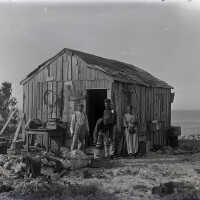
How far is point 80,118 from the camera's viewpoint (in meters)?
15.7

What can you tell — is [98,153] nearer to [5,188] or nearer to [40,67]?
[40,67]

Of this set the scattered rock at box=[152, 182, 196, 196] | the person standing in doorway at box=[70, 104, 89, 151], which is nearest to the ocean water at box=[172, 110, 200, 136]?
the person standing in doorway at box=[70, 104, 89, 151]

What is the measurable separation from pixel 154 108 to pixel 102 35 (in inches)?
256

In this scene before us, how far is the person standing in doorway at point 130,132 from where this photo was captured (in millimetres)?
16594

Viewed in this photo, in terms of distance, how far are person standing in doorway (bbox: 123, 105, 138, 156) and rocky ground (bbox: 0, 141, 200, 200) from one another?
0.77 metres

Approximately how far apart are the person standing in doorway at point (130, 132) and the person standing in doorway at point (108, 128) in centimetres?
80

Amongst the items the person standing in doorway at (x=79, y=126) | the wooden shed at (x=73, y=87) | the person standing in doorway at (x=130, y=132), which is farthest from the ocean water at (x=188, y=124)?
the person standing in doorway at (x=79, y=126)

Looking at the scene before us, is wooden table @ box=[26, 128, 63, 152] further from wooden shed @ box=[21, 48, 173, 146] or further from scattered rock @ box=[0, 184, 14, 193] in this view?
scattered rock @ box=[0, 184, 14, 193]

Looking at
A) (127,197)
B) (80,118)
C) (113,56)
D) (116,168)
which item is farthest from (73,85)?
(127,197)

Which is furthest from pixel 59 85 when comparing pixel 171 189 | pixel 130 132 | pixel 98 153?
pixel 171 189

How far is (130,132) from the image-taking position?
16703mm

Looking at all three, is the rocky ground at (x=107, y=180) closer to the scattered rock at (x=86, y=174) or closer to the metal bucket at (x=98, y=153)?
the scattered rock at (x=86, y=174)

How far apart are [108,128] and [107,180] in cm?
447

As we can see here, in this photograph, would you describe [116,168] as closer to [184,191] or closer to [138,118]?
[184,191]
